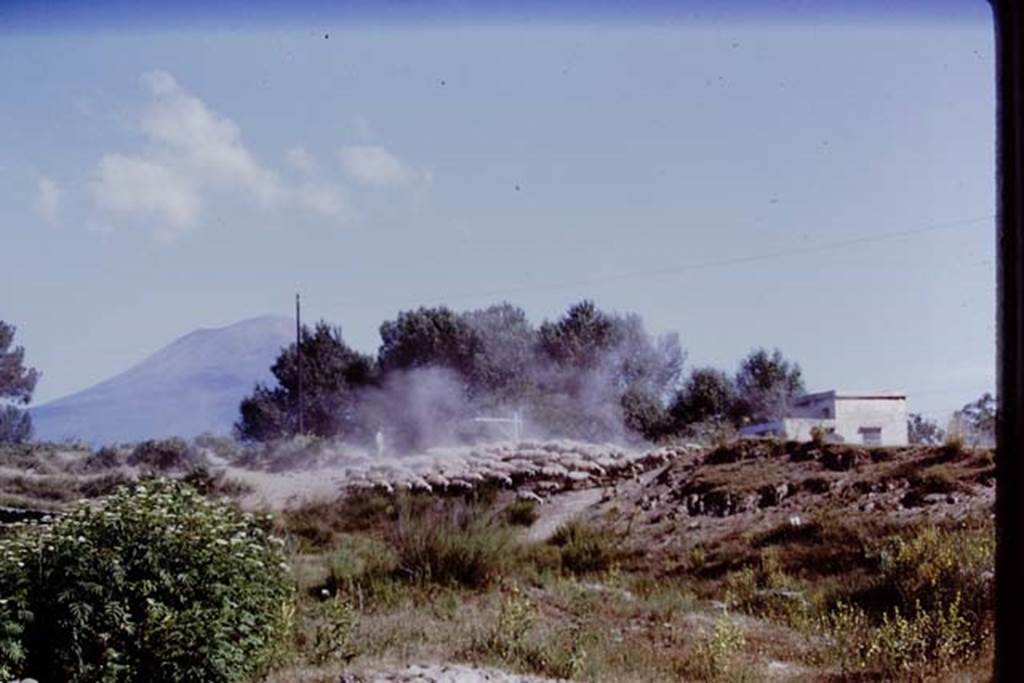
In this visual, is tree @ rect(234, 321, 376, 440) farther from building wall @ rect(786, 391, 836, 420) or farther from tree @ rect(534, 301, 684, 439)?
building wall @ rect(786, 391, 836, 420)

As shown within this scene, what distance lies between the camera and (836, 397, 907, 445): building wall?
3949 mm

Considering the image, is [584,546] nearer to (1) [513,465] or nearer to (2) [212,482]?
(1) [513,465]

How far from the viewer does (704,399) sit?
166 inches

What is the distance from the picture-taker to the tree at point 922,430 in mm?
3840

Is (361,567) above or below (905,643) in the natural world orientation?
above

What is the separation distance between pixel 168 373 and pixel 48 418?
20.3 inches

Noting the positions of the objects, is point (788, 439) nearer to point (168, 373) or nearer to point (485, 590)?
point (485, 590)

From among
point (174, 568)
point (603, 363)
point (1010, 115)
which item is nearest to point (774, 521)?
point (603, 363)

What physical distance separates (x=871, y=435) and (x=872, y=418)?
0.15m

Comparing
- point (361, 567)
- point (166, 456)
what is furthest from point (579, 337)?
point (166, 456)

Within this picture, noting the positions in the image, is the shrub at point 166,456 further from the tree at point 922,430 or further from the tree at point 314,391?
the tree at point 922,430

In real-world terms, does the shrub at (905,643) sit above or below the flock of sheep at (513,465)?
below

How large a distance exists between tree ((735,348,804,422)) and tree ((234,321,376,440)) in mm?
1748

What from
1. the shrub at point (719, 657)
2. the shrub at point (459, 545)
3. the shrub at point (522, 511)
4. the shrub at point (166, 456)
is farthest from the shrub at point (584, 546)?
the shrub at point (166, 456)
